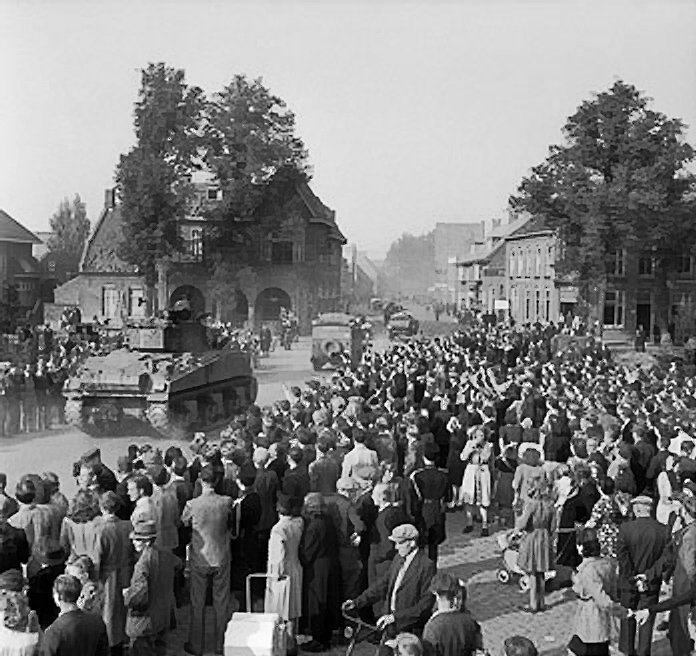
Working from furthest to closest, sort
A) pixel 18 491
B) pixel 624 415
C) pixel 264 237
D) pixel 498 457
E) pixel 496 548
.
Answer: pixel 264 237 → pixel 624 415 → pixel 498 457 → pixel 496 548 → pixel 18 491

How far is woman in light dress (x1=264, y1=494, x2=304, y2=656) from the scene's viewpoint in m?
7.58

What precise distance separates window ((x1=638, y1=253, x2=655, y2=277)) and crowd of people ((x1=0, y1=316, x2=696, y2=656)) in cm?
1652

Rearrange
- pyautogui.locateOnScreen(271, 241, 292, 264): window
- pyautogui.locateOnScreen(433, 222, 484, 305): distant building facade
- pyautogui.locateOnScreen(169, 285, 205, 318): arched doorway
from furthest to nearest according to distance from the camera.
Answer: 1. pyautogui.locateOnScreen(433, 222, 484, 305): distant building facade
2. pyautogui.locateOnScreen(271, 241, 292, 264): window
3. pyautogui.locateOnScreen(169, 285, 205, 318): arched doorway

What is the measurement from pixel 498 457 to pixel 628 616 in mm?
4383

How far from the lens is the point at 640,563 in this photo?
25.2 feet

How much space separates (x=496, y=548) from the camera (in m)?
11.0

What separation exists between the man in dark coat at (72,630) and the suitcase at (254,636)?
3.08ft

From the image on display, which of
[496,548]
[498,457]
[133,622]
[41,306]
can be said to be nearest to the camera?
[133,622]

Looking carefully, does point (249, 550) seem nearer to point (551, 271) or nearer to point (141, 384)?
point (141, 384)

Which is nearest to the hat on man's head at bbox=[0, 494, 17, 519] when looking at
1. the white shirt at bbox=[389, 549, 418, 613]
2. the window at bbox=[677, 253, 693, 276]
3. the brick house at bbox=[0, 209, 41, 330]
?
the white shirt at bbox=[389, 549, 418, 613]

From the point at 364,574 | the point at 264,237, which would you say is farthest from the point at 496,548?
the point at 264,237

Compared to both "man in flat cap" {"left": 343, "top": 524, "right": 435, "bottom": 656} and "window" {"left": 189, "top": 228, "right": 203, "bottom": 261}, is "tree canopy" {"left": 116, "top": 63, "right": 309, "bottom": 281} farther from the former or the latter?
"man in flat cap" {"left": 343, "top": 524, "right": 435, "bottom": 656}

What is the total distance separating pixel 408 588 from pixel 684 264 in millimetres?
23378

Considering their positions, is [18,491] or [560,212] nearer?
[18,491]
